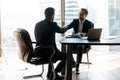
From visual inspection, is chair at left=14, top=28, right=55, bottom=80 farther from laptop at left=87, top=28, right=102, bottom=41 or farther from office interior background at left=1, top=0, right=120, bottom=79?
office interior background at left=1, top=0, right=120, bottom=79

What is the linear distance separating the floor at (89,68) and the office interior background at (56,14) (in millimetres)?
632

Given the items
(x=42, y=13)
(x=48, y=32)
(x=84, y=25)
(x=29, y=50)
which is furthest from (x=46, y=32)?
(x=42, y=13)

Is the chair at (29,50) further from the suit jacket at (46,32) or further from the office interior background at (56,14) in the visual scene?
the office interior background at (56,14)

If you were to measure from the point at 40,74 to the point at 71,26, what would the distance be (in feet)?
4.15

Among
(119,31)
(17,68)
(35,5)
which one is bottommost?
(17,68)

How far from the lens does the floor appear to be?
15.6 ft

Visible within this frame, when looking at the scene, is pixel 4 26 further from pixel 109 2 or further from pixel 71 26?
pixel 109 2

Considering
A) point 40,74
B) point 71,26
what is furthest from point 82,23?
point 40,74

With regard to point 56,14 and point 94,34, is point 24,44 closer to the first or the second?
point 94,34

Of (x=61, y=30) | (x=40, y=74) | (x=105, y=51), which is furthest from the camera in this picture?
(x=105, y=51)

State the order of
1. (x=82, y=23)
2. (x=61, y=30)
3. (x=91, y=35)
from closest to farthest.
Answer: (x=91, y=35) → (x=61, y=30) → (x=82, y=23)

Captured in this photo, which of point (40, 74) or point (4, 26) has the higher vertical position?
point (4, 26)

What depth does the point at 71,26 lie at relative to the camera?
5320mm

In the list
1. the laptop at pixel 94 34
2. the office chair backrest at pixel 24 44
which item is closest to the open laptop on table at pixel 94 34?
the laptop at pixel 94 34
